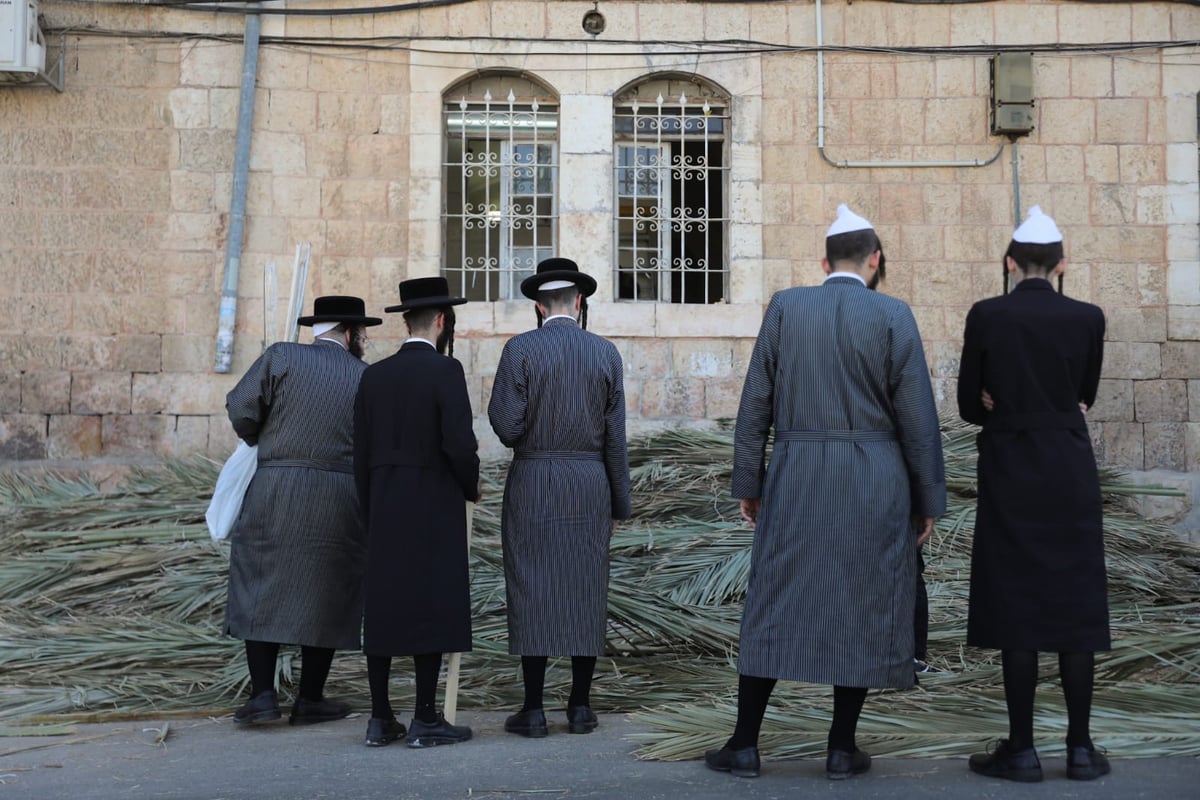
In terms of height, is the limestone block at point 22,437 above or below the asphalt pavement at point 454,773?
above

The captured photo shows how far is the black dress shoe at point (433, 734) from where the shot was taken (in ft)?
16.0

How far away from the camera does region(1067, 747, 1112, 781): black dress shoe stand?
13.8 feet

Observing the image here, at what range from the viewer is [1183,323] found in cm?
957

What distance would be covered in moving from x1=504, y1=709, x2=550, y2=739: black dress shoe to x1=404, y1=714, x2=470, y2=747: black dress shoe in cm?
20

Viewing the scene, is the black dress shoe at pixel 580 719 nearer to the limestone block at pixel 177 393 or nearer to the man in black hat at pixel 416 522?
the man in black hat at pixel 416 522

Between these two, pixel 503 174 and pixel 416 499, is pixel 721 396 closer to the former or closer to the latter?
pixel 503 174

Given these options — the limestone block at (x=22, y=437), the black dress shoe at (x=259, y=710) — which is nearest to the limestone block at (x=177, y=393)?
the limestone block at (x=22, y=437)

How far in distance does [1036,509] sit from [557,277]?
1.96 metres

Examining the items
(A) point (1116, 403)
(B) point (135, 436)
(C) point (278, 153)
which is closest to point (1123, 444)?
(A) point (1116, 403)

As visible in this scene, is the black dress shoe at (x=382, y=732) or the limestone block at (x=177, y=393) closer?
the black dress shoe at (x=382, y=732)

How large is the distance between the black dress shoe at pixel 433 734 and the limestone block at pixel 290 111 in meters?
5.69

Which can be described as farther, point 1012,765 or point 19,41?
point 19,41

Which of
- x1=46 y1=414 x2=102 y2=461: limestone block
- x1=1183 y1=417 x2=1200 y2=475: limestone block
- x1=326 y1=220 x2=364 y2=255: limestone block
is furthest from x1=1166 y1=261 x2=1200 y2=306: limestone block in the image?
x1=46 y1=414 x2=102 y2=461: limestone block

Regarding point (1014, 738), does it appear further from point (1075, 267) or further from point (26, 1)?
point (26, 1)
